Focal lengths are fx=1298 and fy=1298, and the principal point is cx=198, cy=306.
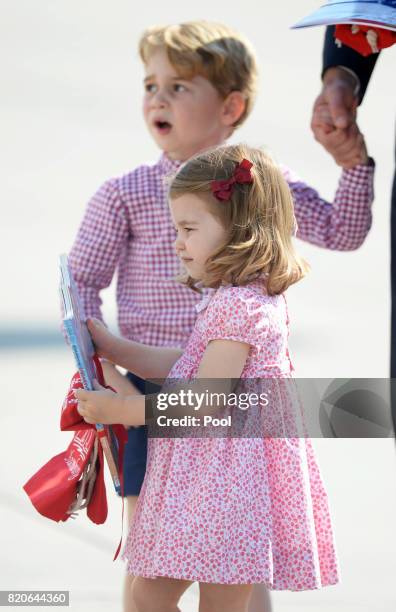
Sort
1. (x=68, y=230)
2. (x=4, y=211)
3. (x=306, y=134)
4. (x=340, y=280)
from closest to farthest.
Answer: (x=340, y=280) < (x=68, y=230) < (x=4, y=211) < (x=306, y=134)

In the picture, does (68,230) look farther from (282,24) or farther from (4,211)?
(282,24)

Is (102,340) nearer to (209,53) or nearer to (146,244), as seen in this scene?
(146,244)

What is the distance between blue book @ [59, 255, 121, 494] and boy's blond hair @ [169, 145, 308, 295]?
319mm

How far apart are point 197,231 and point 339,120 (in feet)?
2.93

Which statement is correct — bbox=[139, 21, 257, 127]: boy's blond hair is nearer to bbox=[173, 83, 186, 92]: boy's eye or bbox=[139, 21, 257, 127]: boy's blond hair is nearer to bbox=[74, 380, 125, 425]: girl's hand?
bbox=[173, 83, 186, 92]: boy's eye

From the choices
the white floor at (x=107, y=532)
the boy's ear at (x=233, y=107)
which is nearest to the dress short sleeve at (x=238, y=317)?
the boy's ear at (x=233, y=107)

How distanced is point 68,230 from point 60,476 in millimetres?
6979

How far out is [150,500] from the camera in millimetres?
3068

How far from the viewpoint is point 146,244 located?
3.79 meters

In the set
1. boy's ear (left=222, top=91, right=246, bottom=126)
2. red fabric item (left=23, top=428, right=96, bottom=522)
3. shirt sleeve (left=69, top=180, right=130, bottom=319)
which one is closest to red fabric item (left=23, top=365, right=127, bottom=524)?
red fabric item (left=23, top=428, right=96, bottom=522)

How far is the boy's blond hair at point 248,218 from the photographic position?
3053mm

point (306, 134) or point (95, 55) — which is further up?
point (95, 55)

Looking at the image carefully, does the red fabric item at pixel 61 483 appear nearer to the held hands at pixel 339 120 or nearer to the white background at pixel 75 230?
the white background at pixel 75 230

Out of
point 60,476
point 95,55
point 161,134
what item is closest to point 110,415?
point 60,476
